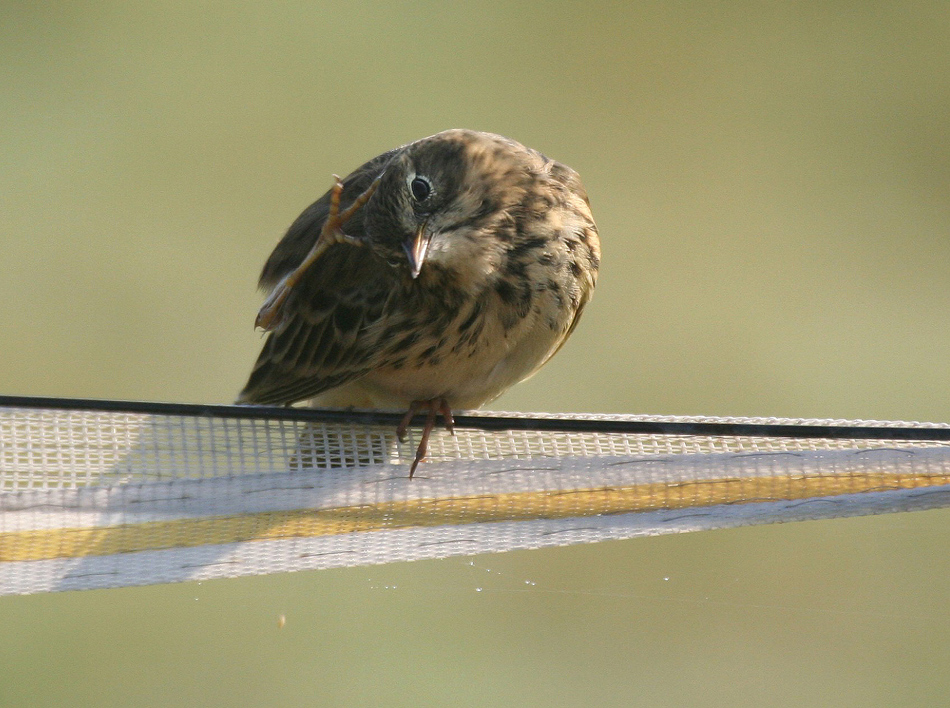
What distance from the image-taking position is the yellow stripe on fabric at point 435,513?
2.22 metres

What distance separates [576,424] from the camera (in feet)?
7.06

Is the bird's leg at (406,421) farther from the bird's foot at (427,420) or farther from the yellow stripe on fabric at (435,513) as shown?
the yellow stripe on fabric at (435,513)

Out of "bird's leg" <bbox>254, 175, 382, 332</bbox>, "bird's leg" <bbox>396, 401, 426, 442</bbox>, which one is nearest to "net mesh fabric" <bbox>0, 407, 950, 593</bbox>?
"bird's leg" <bbox>396, 401, 426, 442</bbox>

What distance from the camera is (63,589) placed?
2.29 m

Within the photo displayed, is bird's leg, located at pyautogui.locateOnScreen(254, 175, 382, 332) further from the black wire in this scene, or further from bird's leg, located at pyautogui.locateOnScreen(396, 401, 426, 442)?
the black wire

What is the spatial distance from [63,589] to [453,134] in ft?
4.85

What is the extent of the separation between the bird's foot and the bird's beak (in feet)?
1.30

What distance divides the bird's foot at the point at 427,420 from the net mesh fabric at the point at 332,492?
151 millimetres

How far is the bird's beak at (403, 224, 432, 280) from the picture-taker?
2540mm

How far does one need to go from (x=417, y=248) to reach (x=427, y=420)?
1.75ft

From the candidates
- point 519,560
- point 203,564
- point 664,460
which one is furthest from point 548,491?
point 519,560

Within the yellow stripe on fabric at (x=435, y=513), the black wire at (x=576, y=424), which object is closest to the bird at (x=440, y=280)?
the yellow stripe on fabric at (x=435, y=513)

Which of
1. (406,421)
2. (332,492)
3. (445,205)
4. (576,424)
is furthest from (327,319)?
(576,424)

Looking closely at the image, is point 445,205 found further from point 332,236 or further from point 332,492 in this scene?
point 332,492
